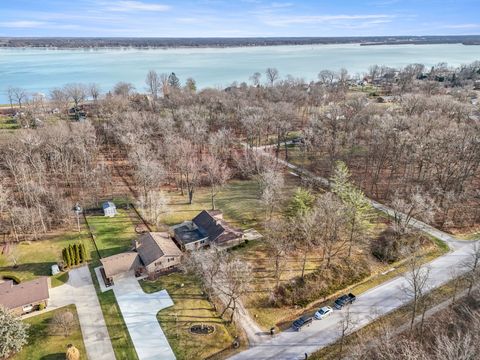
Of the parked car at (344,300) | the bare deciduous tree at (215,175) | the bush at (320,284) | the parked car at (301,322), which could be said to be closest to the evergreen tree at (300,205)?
the bush at (320,284)

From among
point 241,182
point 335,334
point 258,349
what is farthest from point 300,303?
point 241,182

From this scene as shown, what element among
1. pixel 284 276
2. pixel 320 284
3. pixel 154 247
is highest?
pixel 154 247

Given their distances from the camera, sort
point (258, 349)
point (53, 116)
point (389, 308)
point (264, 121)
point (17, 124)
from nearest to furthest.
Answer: point (258, 349) → point (389, 308) → point (264, 121) → point (17, 124) → point (53, 116)

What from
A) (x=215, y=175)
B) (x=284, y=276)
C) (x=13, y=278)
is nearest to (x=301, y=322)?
(x=284, y=276)

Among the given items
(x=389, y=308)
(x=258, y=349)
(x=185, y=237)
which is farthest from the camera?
(x=185, y=237)

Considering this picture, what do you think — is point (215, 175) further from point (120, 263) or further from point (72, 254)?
point (72, 254)

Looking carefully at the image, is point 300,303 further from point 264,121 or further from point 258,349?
point 264,121

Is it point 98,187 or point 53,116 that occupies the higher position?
point 53,116
